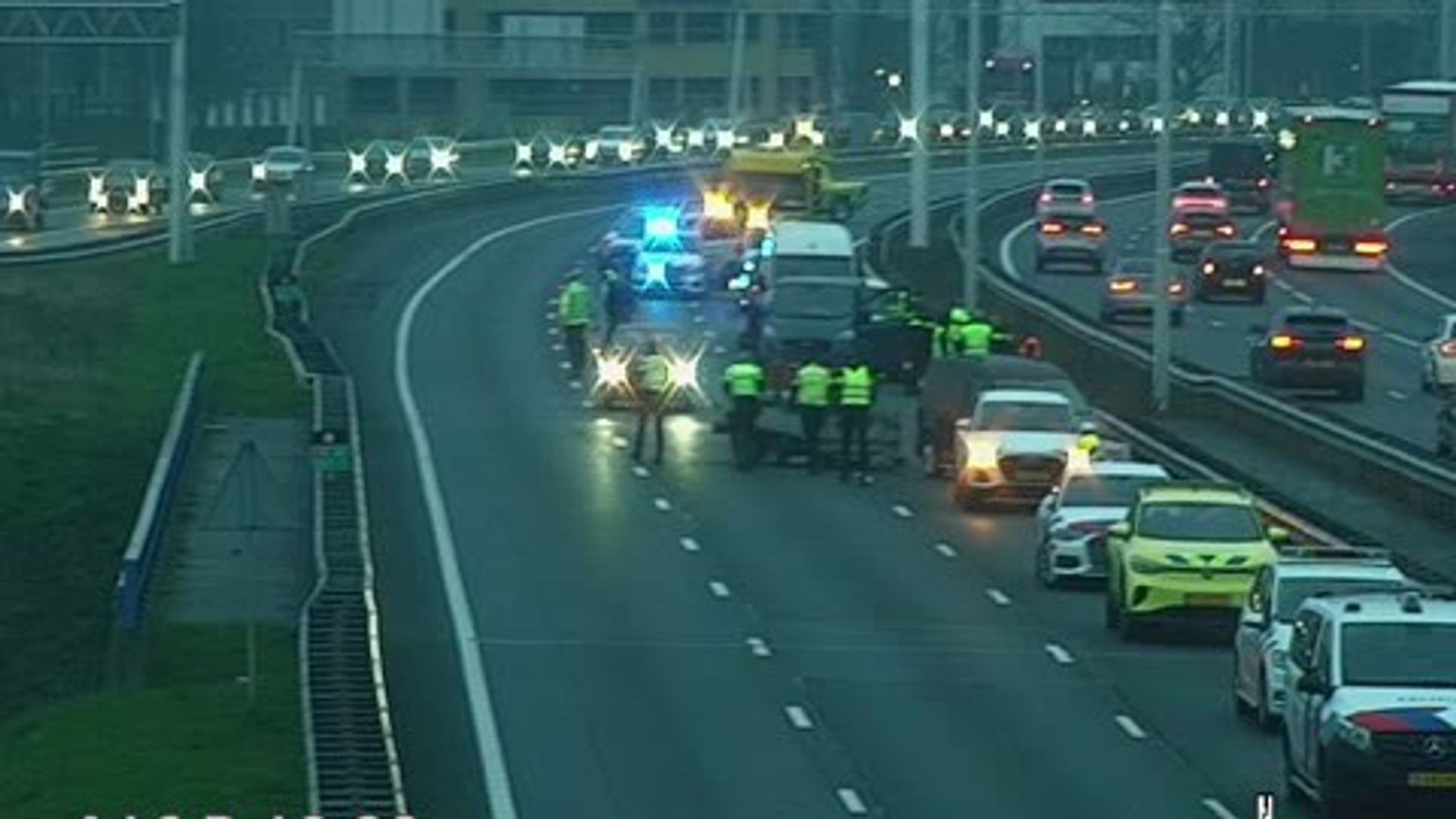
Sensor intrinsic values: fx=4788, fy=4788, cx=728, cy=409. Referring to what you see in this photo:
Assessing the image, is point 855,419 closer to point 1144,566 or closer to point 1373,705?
point 1144,566

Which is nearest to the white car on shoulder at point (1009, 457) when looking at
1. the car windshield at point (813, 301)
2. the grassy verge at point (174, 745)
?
the grassy verge at point (174, 745)

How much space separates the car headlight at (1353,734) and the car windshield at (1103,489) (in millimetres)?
16333

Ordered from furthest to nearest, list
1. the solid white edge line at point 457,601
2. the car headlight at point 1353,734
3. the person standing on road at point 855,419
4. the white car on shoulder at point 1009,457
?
the person standing on road at point 855,419
the white car on shoulder at point 1009,457
the solid white edge line at point 457,601
the car headlight at point 1353,734

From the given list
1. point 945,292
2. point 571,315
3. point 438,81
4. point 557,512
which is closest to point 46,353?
point 571,315

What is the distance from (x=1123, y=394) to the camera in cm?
6469

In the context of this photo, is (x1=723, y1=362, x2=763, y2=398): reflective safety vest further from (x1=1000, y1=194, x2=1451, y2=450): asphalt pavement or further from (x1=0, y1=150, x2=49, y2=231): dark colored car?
(x1=0, y1=150, x2=49, y2=231): dark colored car

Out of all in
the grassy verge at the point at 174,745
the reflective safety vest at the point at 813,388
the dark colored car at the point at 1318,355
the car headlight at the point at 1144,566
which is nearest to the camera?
the grassy verge at the point at 174,745

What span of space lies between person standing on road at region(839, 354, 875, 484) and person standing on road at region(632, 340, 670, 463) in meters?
2.41

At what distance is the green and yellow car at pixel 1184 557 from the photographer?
3909 cm

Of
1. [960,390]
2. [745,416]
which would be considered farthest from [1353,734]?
[745,416]

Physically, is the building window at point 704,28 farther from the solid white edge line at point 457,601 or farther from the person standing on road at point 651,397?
the person standing on road at point 651,397

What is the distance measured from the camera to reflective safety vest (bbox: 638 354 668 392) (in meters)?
57.2

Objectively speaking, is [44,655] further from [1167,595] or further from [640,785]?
[640,785]

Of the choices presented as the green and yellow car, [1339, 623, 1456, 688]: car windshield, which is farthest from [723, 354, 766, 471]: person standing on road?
[1339, 623, 1456, 688]: car windshield
